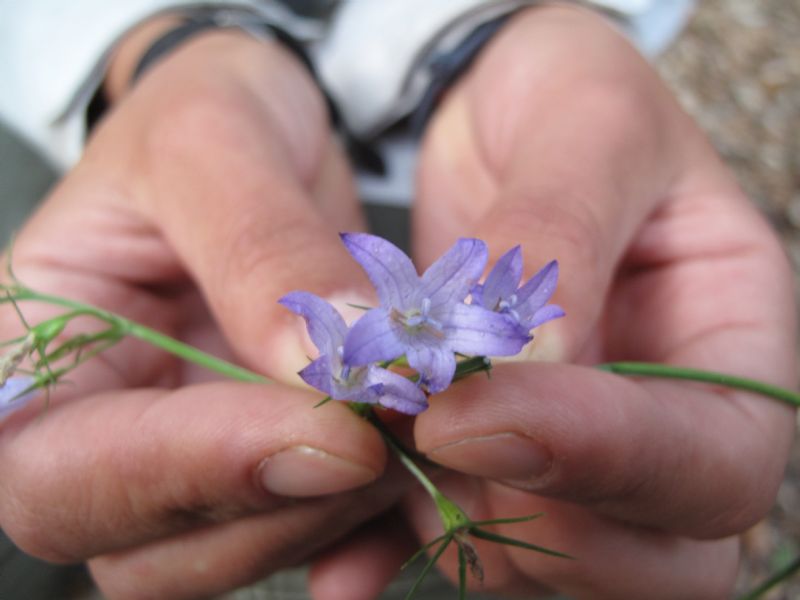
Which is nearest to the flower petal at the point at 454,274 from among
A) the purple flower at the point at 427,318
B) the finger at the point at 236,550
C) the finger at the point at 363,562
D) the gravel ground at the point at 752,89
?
the purple flower at the point at 427,318

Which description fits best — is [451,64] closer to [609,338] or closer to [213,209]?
[609,338]

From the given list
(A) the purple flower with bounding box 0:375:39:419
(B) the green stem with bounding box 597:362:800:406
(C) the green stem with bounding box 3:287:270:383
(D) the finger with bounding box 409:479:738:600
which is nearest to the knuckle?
(A) the purple flower with bounding box 0:375:39:419

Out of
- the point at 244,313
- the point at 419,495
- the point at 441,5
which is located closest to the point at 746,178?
the point at 441,5

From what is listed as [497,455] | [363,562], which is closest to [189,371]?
[363,562]

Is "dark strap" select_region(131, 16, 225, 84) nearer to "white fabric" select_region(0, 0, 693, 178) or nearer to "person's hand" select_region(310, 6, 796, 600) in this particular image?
"white fabric" select_region(0, 0, 693, 178)

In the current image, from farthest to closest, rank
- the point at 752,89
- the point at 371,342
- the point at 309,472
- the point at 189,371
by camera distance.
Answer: the point at 752,89, the point at 189,371, the point at 309,472, the point at 371,342

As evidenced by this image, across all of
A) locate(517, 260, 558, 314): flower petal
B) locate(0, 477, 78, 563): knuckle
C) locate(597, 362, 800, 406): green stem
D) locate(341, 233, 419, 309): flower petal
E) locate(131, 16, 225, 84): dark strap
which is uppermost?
locate(131, 16, 225, 84): dark strap
